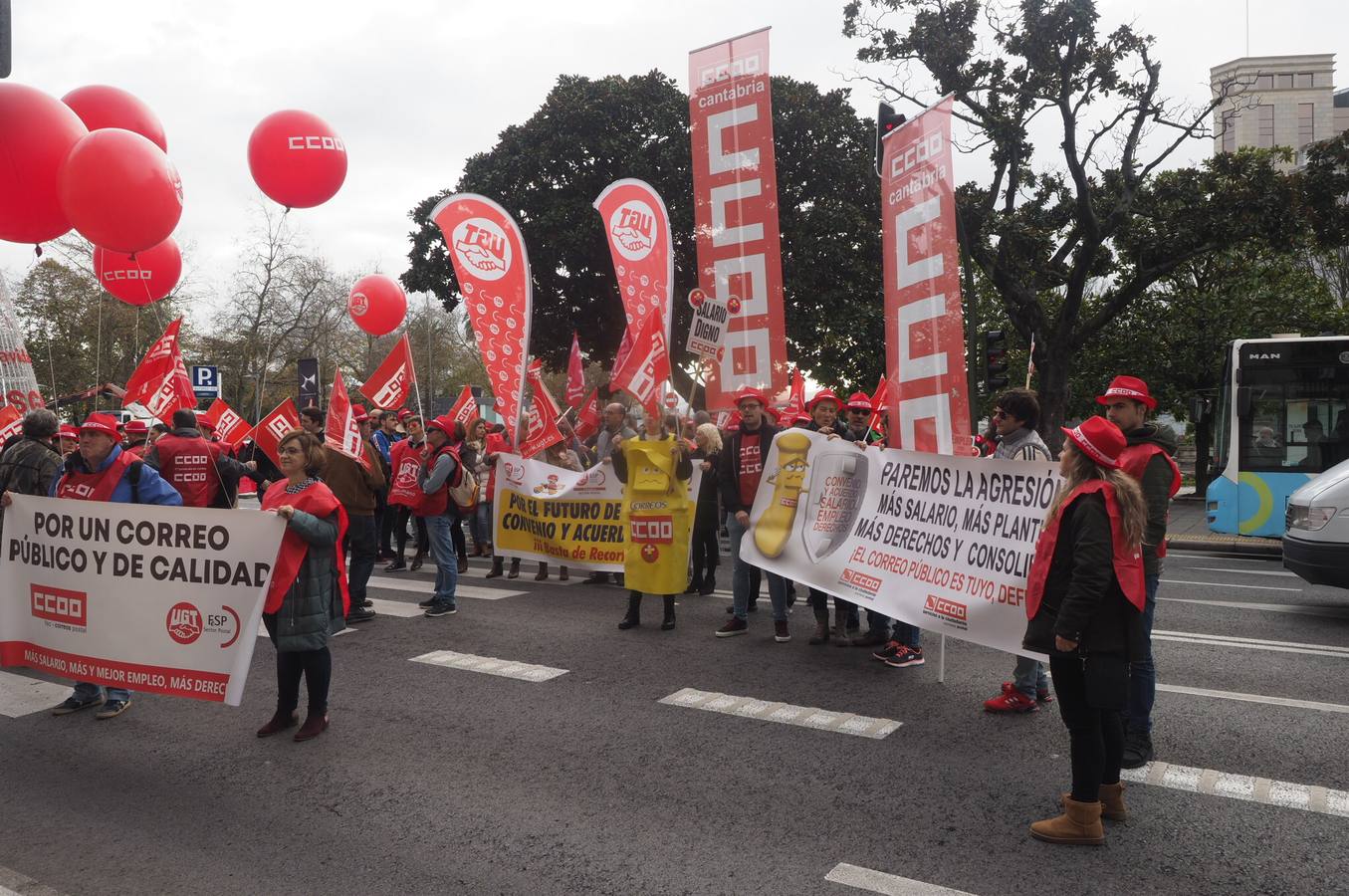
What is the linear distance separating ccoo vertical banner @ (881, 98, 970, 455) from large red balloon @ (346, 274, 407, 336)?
12.0 metres

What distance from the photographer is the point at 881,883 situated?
3.52 meters

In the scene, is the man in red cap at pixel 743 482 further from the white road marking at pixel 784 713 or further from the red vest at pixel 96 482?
the red vest at pixel 96 482

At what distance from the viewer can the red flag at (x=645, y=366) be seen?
9078 millimetres

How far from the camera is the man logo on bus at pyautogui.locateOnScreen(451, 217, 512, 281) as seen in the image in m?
11.6

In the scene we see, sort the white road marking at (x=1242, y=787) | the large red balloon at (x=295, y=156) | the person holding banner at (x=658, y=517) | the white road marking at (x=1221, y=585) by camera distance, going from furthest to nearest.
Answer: the large red balloon at (x=295, y=156)
the white road marking at (x=1221, y=585)
the person holding banner at (x=658, y=517)
the white road marking at (x=1242, y=787)

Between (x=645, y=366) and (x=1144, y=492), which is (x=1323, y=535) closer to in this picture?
(x=1144, y=492)

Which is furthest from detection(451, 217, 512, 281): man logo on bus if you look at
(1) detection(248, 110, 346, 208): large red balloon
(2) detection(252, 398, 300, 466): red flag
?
(2) detection(252, 398, 300, 466): red flag

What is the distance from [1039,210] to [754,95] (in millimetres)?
12302

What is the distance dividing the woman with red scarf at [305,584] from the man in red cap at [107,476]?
874 mm

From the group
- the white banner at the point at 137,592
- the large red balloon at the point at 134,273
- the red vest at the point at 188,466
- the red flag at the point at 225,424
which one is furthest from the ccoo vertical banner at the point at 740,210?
the white banner at the point at 137,592

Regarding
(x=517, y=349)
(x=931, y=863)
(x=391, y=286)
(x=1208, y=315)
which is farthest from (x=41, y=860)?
(x=1208, y=315)

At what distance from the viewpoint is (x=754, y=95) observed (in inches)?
425

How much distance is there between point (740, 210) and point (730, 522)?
4.28 m

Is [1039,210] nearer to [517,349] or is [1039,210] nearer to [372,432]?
[517,349]
